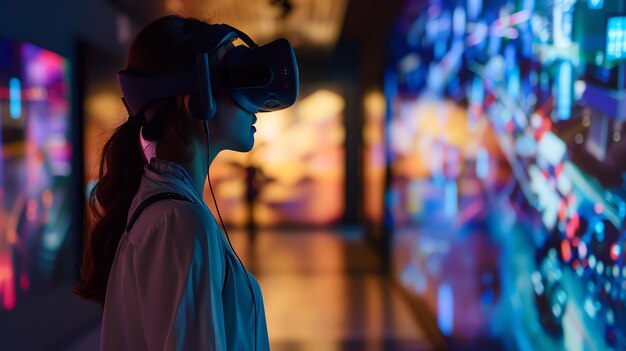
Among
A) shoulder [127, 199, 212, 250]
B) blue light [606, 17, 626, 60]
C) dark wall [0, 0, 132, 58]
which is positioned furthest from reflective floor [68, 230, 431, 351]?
shoulder [127, 199, 212, 250]

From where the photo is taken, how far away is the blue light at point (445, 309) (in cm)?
297

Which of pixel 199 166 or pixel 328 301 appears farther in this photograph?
pixel 328 301

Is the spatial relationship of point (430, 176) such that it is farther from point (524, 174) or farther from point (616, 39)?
point (616, 39)

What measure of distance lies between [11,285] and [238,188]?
6.85 m

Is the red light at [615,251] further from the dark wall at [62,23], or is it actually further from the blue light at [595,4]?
the dark wall at [62,23]

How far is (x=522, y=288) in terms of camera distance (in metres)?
1.91

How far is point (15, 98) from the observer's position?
8.43 feet

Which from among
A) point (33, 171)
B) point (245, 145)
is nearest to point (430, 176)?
point (33, 171)

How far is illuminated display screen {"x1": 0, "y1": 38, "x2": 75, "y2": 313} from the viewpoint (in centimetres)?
249

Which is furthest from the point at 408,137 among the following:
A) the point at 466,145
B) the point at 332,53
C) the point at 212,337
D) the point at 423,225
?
the point at 332,53

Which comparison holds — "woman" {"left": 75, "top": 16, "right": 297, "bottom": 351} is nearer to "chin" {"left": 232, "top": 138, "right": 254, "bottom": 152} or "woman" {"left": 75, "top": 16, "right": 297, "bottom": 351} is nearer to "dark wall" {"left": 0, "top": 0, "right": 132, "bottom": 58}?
"chin" {"left": 232, "top": 138, "right": 254, "bottom": 152}

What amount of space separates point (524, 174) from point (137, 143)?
1.40 metres

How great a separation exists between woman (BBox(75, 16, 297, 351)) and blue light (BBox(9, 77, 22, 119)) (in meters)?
1.80

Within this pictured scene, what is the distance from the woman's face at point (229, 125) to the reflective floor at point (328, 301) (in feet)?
8.51
